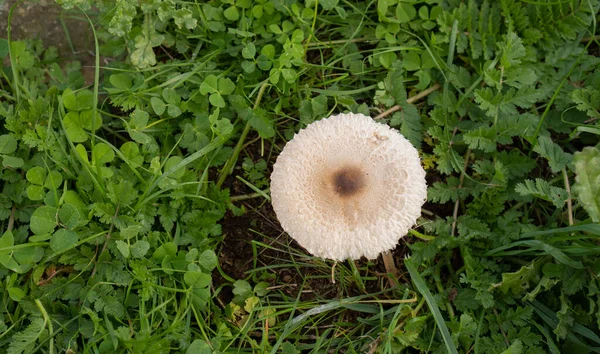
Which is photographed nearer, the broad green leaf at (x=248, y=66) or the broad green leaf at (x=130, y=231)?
the broad green leaf at (x=130, y=231)

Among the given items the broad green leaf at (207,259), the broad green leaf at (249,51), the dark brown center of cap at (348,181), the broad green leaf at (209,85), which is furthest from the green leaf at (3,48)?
the dark brown center of cap at (348,181)

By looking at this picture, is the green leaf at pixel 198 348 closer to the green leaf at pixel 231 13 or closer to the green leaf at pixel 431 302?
the green leaf at pixel 431 302

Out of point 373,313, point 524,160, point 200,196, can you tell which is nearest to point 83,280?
point 200,196

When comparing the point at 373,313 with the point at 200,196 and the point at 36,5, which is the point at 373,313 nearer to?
the point at 200,196

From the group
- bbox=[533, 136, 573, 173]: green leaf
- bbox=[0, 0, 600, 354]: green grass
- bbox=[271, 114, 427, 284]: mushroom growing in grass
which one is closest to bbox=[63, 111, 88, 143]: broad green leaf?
bbox=[0, 0, 600, 354]: green grass

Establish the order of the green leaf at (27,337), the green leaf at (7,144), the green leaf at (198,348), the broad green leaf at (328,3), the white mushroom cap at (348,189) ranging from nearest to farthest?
the white mushroom cap at (348,189)
the green leaf at (27,337)
the green leaf at (198,348)
the green leaf at (7,144)
the broad green leaf at (328,3)

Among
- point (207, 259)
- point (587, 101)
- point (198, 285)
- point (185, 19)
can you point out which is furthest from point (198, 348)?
point (587, 101)

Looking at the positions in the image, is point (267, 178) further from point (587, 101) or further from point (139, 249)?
point (587, 101)
